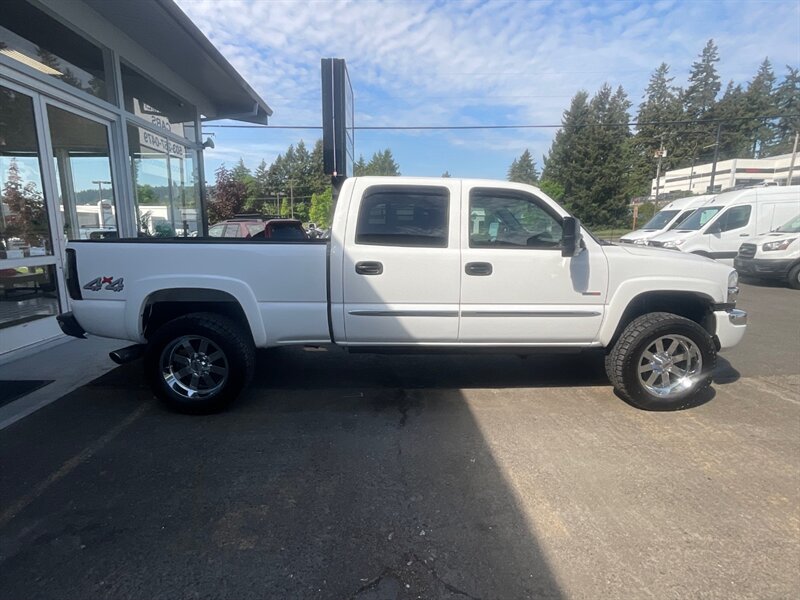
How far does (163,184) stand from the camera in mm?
10070

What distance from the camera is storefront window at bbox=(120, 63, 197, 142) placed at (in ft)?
27.8

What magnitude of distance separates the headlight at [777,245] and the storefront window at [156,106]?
1430 cm

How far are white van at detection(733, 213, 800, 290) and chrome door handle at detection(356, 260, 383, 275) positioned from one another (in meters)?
11.9

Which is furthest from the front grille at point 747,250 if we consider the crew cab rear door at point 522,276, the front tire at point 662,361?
the crew cab rear door at point 522,276

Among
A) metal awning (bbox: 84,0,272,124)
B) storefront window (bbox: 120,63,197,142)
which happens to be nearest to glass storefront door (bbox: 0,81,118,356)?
metal awning (bbox: 84,0,272,124)

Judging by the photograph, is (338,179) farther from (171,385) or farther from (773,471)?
(773,471)

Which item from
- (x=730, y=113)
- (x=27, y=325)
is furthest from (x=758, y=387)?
(x=730, y=113)

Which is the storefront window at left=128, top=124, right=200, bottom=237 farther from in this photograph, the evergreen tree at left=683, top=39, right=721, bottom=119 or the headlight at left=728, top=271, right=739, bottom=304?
the evergreen tree at left=683, top=39, right=721, bottom=119

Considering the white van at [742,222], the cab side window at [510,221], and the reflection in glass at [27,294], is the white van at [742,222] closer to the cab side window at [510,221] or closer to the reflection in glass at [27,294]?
the cab side window at [510,221]

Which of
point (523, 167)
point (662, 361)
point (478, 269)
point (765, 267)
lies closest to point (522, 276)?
point (478, 269)

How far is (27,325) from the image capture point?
234 inches

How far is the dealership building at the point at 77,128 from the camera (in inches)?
231

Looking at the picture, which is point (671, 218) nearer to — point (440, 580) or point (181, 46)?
point (181, 46)

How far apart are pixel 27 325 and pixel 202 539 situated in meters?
5.15
